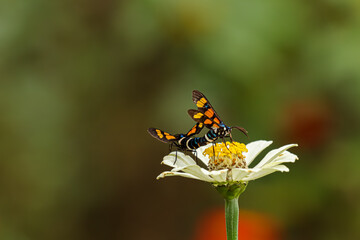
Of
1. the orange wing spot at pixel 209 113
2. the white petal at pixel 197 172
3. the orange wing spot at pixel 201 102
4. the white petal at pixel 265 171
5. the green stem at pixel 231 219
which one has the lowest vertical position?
the green stem at pixel 231 219

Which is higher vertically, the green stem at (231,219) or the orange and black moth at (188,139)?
the orange and black moth at (188,139)

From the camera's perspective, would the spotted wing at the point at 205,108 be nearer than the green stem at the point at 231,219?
No

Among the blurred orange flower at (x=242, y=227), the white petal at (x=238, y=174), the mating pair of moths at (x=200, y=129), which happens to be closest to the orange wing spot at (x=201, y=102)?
the mating pair of moths at (x=200, y=129)

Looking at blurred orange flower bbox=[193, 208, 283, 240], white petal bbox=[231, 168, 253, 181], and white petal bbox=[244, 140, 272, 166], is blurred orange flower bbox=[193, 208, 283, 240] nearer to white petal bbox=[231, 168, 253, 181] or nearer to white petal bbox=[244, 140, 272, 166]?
white petal bbox=[244, 140, 272, 166]

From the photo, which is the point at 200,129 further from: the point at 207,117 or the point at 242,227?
the point at 242,227

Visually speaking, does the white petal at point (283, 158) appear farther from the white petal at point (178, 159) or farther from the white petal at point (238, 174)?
the white petal at point (178, 159)

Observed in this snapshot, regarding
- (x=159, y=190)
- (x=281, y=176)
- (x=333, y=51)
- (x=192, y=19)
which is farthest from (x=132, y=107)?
(x=333, y=51)

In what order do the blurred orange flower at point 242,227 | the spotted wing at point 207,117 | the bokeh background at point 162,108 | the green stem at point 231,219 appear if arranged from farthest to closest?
the bokeh background at point 162,108
the blurred orange flower at point 242,227
the spotted wing at point 207,117
the green stem at point 231,219

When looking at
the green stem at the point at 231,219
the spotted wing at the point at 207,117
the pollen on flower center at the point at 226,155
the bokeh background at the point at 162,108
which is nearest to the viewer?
the green stem at the point at 231,219
